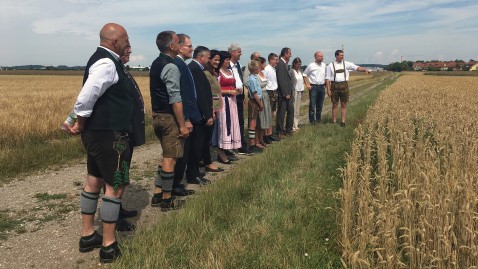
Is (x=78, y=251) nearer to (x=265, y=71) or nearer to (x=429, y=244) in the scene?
(x=429, y=244)

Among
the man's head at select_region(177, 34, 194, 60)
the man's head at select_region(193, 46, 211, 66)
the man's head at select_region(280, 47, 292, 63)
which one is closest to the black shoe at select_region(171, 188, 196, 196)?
the man's head at select_region(177, 34, 194, 60)

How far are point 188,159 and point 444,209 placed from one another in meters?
3.68

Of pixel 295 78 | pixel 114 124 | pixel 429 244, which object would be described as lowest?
pixel 429 244

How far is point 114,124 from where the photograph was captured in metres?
3.12

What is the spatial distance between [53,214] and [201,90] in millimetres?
2515

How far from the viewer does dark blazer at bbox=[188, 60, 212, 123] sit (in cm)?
527

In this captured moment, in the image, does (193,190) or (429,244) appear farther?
(193,190)

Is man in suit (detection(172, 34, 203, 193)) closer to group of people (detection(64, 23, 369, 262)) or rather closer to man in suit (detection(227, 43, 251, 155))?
group of people (detection(64, 23, 369, 262))

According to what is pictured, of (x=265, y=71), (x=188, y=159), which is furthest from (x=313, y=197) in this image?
(x=265, y=71)

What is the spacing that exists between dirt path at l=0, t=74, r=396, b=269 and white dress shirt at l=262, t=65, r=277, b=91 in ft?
9.83

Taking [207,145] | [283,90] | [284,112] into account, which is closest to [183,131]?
[207,145]

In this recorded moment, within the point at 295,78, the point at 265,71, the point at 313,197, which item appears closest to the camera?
the point at 313,197

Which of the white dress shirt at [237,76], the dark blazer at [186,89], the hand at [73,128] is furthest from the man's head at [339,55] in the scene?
the hand at [73,128]

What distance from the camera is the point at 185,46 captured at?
4.70 metres
